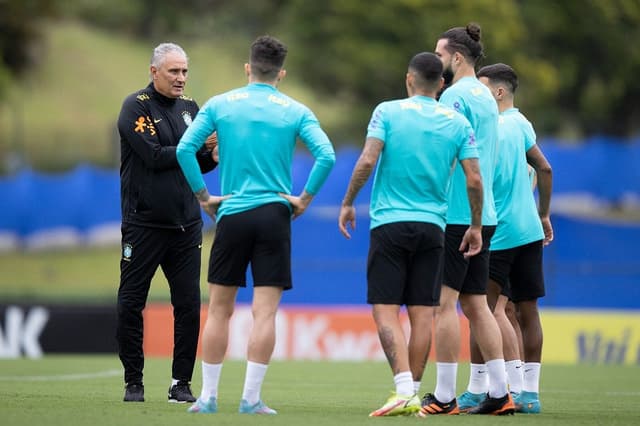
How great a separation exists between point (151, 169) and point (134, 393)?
1.64 m

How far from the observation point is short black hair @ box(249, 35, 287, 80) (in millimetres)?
7871

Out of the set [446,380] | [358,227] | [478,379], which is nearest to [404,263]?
[446,380]

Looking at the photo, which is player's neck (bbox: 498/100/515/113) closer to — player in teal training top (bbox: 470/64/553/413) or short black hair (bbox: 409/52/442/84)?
player in teal training top (bbox: 470/64/553/413)

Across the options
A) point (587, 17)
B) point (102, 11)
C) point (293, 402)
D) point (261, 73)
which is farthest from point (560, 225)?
point (102, 11)

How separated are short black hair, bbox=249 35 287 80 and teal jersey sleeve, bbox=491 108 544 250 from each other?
6.88ft

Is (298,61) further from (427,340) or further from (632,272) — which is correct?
(427,340)

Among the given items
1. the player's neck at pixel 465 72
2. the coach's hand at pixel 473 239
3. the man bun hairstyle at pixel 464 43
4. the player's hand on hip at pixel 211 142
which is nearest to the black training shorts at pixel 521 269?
the coach's hand at pixel 473 239

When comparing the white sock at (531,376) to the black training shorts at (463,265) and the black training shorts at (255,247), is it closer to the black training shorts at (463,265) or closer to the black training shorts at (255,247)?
the black training shorts at (463,265)

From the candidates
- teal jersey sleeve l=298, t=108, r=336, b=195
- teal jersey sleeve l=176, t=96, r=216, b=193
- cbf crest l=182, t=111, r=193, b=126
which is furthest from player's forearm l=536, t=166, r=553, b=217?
teal jersey sleeve l=176, t=96, r=216, b=193

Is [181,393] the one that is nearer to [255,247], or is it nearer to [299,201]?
[255,247]

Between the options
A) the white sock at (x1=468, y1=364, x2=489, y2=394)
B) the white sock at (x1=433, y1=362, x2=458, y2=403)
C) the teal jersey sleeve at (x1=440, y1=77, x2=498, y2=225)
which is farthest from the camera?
the white sock at (x1=468, y1=364, x2=489, y2=394)

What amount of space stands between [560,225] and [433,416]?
39.4 feet

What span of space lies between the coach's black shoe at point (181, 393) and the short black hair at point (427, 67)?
2.91 meters

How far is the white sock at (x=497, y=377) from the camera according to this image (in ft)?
27.8
